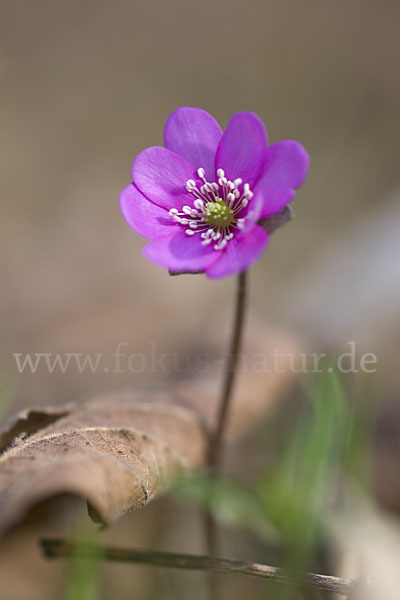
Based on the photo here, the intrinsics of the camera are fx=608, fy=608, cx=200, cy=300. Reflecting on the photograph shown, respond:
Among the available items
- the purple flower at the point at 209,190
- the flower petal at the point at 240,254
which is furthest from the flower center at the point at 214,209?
the flower petal at the point at 240,254

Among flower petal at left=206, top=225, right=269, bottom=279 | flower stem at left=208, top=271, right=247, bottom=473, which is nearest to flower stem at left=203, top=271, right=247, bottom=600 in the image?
flower stem at left=208, top=271, right=247, bottom=473

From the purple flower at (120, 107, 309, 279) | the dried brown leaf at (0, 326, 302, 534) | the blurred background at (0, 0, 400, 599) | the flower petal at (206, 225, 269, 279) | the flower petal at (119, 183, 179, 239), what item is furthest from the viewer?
the blurred background at (0, 0, 400, 599)

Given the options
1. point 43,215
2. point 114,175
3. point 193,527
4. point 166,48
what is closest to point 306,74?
point 166,48

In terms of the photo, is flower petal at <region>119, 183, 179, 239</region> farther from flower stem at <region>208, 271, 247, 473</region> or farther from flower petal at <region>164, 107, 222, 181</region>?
flower stem at <region>208, 271, 247, 473</region>

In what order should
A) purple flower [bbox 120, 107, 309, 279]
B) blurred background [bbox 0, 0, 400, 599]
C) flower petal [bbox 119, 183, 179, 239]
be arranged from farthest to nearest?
blurred background [bbox 0, 0, 400, 599]
flower petal [bbox 119, 183, 179, 239]
purple flower [bbox 120, 107, 309, 279]

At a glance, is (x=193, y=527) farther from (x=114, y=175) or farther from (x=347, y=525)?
(x=114, y=175)

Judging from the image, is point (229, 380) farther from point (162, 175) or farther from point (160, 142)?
point (160, 142)

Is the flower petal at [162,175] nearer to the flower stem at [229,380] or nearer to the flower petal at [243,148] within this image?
the flower petal at [243,148]

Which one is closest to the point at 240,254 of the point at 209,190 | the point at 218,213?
the point at 218,213
